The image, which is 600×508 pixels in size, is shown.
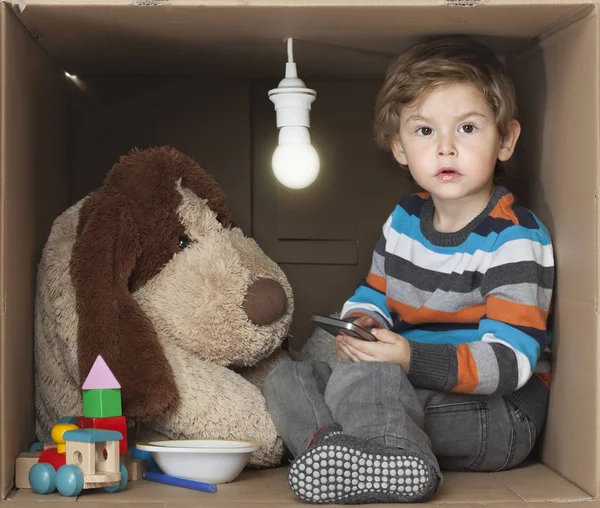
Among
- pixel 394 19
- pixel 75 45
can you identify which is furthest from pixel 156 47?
pixel 394 19

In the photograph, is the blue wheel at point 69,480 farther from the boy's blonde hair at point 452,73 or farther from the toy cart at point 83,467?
the boy's blonde hair at point 452,73

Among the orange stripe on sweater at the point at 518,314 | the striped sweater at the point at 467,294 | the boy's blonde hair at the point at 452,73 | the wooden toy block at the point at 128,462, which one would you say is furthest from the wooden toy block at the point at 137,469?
the boy's blonde hair at the point at 452,73

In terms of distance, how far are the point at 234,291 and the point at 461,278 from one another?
0.26 m

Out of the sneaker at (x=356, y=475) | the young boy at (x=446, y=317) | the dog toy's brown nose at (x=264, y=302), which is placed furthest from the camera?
the dog toy's brown nose at (x=264, y=302)

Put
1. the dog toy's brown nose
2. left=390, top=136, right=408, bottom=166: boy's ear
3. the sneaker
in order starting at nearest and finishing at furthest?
the sneaker
the dog toy's brown nose
left=390, top=136, right=408, bottom=166: boy's ear

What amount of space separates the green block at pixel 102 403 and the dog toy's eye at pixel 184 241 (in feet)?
0.71

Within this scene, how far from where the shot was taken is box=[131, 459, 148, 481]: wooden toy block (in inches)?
36.9

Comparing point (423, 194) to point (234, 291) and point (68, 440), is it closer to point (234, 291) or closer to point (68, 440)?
point (234, 291)

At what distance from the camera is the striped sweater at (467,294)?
951 mm

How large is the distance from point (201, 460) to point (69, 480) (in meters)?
0.13

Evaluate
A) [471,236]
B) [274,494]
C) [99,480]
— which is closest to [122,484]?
[99,480]

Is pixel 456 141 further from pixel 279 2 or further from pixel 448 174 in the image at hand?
pixel 279 2

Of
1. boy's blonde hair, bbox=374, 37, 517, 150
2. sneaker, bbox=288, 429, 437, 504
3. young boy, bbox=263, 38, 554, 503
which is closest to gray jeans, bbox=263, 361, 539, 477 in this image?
young boy, bbox=263, 38, 554, 503

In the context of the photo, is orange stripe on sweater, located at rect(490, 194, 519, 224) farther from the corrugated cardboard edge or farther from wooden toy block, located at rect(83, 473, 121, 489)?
wooden toy block, located at rect(83, 473, 121, 489)
